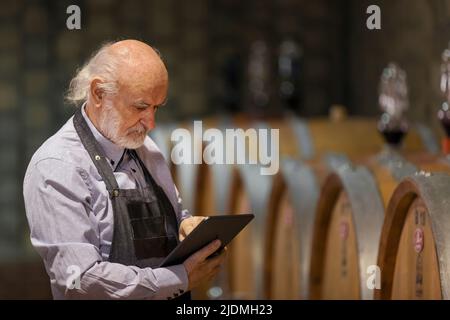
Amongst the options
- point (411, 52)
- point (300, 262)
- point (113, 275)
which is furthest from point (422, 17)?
point (113, 275)

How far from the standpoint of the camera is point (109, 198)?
216 cm

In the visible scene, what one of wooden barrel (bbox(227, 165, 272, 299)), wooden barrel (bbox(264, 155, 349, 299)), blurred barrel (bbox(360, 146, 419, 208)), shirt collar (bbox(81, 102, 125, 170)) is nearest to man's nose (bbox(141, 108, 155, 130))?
shirt collar (bbox(81, 102, 125, 170))

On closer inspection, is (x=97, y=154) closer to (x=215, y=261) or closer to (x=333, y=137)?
(x=215, y=261)

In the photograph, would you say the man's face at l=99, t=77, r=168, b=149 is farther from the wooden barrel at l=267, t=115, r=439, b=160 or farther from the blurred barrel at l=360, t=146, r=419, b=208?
the wooden barrel at l=267, t=115, r=439, b=160

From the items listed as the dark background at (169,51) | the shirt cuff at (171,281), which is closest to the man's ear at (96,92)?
the shirt cuff at (171,281)

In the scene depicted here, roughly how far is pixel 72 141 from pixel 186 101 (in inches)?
186

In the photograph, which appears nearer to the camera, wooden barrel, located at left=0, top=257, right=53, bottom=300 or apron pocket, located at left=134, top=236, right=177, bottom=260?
apron pocket, located at left=134, top=236, right=177, bottom=260

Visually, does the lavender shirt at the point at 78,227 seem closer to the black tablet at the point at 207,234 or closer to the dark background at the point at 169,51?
the black tablet at the point at 207,234

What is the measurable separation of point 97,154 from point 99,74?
17 cm

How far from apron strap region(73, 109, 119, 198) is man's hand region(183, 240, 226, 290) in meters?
0.22

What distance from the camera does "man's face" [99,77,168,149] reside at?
2115mm

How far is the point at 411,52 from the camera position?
518 centimetres

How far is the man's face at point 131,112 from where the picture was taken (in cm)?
212

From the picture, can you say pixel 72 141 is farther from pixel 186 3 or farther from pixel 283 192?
pixel 186 3
